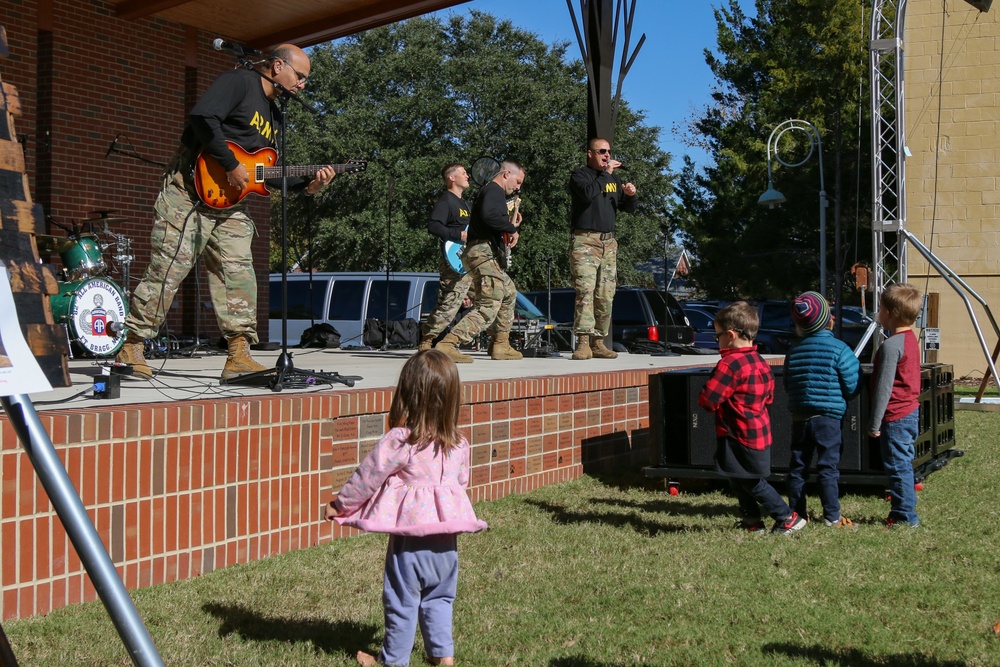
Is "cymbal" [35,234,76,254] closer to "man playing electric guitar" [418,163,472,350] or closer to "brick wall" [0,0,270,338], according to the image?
"man playing electric guitar" [418,163,472,350]

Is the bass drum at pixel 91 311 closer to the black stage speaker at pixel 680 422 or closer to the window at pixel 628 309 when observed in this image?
the black stage speaker at pixel 680 422

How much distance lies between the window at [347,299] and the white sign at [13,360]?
44.0 feet

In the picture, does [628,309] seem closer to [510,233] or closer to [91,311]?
[510,233]

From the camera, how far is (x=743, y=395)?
5.73m

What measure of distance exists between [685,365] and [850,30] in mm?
25970

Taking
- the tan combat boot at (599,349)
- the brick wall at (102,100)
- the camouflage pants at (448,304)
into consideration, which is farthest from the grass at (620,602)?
the brick wall at (102,100)

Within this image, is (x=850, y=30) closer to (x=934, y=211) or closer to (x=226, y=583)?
(x=934, y=211)

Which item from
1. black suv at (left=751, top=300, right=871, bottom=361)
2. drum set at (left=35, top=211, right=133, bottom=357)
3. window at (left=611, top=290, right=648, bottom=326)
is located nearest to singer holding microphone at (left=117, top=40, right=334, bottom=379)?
drum set at (left=35, top=211, right=133, bottom=357)

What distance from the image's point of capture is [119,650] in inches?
144

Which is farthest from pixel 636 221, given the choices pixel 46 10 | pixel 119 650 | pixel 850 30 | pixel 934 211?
pixel 119 650

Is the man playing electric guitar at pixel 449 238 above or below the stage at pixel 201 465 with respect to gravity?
above

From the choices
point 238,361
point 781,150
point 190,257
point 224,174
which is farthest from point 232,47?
point 781,150

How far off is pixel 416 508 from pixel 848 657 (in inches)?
61.2

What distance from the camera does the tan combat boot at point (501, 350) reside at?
9531mm
